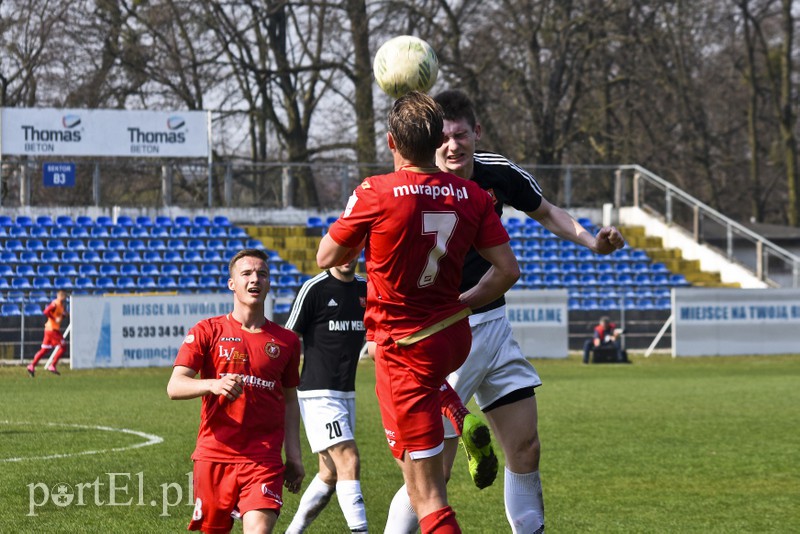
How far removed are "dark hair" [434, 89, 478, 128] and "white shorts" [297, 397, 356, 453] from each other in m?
2.40

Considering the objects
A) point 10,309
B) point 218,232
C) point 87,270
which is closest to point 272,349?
point 10,309

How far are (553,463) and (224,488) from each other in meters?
5.83

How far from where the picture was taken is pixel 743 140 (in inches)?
1928

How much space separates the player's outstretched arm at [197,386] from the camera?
5.40 metres

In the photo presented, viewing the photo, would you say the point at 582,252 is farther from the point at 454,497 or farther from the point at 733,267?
the point at 454,497

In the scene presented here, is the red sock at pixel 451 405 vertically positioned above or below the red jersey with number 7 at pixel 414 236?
below

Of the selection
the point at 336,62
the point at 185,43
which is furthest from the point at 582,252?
the point at 185,43

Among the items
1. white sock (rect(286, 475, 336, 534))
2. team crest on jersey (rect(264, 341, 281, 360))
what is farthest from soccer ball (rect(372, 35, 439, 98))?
white sock (rect(286, 475, 336, 534))

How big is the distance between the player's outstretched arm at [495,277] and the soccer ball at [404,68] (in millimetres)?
1149

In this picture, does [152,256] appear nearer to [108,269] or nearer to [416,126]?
[108,269]

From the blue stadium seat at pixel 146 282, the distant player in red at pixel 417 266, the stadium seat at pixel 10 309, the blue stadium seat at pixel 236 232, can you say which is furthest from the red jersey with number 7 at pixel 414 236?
the blue stadium seat at pixel 236 232

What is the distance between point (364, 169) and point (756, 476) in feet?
73.2

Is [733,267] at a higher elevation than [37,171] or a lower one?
lower

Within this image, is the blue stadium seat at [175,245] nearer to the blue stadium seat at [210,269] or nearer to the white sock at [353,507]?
the blue stadium seat at [210,269]
